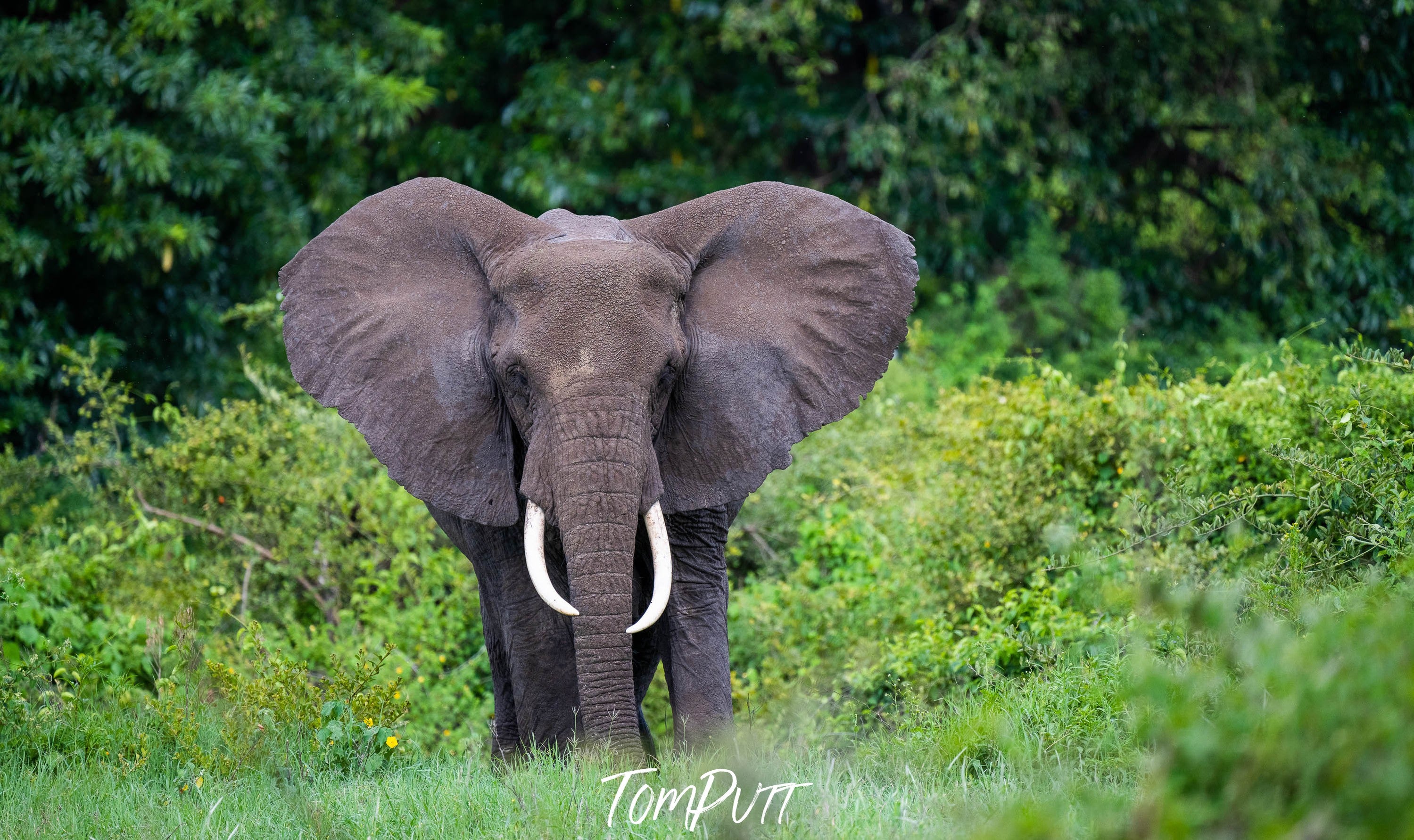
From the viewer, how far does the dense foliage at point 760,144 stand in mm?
10664

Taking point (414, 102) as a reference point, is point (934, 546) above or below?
below

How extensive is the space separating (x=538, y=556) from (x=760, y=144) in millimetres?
9823

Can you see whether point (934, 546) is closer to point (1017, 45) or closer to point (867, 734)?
point (867, 734)

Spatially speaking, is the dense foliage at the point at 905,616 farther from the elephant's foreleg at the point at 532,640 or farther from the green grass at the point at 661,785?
the elephant's foreleg at the point at 532,640

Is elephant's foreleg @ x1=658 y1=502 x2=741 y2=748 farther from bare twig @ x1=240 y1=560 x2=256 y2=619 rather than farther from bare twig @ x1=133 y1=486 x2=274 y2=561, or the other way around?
bare twig @ x1=133 y1=486 x2=274 y2=561

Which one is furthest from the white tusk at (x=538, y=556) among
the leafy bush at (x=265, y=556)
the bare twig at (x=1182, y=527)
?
the leafy bush at (x=265, y=556)

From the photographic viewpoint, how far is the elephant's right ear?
4.99 metres

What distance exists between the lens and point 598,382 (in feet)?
14.8

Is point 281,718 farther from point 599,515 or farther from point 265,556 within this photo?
point 265,556

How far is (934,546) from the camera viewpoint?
22.7 feet

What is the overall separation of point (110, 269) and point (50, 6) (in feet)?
6.70

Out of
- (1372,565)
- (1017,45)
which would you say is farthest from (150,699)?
(1017,45)

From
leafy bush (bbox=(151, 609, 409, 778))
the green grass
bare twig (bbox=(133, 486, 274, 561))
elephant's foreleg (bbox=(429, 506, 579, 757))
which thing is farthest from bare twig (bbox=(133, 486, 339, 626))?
elephant's foreleg (bbox=(429, 506, 579, 757))

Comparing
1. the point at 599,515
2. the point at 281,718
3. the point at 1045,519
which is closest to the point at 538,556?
the point at 599,515
